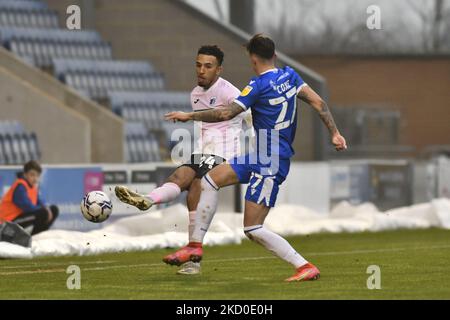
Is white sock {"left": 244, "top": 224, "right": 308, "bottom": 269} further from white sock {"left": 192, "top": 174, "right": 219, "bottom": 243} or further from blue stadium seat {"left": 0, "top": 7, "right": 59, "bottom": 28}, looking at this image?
blue stadium seat {"left": 0, "top": 7, "right": 59, "bottom": 28}

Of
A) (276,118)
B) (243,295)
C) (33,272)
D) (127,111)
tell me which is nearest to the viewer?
(243,295)

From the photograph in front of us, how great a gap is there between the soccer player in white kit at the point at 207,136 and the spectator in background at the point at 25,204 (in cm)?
590

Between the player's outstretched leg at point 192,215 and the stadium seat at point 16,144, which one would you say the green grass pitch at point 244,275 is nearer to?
the player's outstretched leg at point 192,215

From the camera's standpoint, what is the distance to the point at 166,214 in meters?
18.7

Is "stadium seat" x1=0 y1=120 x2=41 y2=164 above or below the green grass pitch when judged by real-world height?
above

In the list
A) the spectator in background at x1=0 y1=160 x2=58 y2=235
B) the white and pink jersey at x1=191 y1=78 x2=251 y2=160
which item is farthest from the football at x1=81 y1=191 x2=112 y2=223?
the spectator in background at x1=0 y1=160 x2=58 y2=235

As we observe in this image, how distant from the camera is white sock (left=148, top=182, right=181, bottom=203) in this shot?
445 inches

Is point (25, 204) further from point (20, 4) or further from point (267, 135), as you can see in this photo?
point (20, 4)

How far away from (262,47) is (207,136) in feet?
5.14

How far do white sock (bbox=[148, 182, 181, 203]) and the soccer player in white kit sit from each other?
0.06m

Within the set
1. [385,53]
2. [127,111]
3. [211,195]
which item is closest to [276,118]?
[211,195]

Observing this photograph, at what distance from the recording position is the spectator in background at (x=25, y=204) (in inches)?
698
